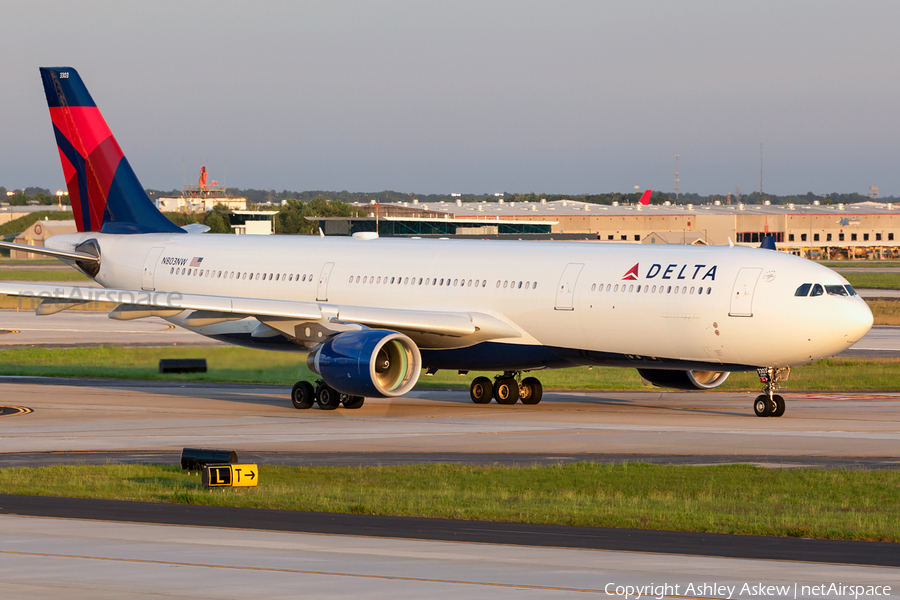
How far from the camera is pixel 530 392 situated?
123 feet

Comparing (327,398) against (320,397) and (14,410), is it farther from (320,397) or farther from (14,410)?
(14,410)

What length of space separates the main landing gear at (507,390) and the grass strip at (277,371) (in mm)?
5580

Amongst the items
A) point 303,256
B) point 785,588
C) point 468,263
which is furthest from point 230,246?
point 785,588

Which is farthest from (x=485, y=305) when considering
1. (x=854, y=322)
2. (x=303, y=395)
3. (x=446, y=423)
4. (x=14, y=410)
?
(x=14, y=410)

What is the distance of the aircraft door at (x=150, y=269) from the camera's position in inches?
1663

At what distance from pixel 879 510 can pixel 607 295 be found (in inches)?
564

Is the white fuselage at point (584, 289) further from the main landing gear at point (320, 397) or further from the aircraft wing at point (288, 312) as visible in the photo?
the main landing gear at point (320, 397)

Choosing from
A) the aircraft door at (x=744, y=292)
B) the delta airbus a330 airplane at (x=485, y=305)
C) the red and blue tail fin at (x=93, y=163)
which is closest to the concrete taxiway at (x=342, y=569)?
the delta airbus a330 airplane at (x=485, y=305)

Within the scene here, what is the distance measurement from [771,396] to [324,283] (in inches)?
561

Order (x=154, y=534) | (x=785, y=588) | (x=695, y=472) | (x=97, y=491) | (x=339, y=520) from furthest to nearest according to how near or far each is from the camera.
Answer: (x=695, y=472) → (x=97, y=491) → (x=339, y=520) → (x=154, y=534) → (x=785, y=588)

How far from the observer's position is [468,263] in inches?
1432

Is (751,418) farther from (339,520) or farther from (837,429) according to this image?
(339,520)
